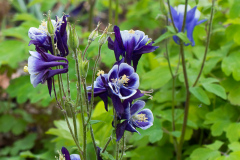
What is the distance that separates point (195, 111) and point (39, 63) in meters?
1.27

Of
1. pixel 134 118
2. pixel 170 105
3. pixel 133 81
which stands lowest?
pixel 170 105

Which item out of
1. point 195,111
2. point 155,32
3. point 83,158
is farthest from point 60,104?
point 155,32

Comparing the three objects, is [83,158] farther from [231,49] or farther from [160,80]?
[231,49]

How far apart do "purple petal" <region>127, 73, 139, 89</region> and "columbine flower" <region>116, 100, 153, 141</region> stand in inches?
2.1

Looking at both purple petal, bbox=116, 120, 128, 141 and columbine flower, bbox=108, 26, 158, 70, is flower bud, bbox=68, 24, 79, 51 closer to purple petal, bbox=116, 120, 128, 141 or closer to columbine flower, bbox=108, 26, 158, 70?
columbine flower, bbox=108, 26, 158, 70

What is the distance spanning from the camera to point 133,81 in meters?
0.81

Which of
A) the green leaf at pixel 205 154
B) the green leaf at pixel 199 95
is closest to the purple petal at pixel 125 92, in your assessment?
the green leaf at pixel 199 95

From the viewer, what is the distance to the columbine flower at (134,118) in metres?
0.83

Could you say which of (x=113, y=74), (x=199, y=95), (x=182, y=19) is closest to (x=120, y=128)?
(x=113, y=74)

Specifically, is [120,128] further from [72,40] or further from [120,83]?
[72,40]

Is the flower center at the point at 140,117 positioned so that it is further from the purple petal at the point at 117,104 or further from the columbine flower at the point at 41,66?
the columbine flower at the point at 41,66

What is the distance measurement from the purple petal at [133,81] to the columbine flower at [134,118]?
52 millimetres

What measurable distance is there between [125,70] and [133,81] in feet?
0.13

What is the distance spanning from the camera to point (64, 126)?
1.61 metres
